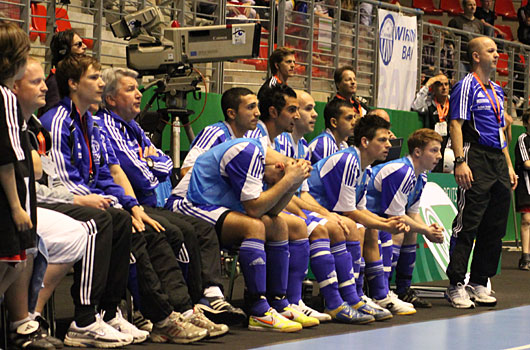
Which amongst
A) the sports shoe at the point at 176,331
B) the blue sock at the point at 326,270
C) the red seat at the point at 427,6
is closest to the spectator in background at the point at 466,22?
the red seat at the point at 427,6

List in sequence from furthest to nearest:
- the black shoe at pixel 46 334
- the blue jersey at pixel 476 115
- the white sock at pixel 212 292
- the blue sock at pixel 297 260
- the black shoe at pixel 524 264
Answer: the black shoe at pixel 524 264, the blue jersey at pixel 476 115, the blue sock at pixel 297 260, the white sock at pixel 212 292, the black shoe at pixel 46 334

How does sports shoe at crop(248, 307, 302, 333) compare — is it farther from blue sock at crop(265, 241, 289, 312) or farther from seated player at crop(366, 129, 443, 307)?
seated player at crop(366, 129, 443, 307)

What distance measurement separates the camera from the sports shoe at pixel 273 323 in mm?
5012

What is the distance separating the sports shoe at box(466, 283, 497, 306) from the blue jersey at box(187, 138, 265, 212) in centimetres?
231

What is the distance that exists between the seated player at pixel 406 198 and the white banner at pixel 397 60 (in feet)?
12.4

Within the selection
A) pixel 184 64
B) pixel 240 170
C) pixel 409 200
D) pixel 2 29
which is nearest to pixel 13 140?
pixel 2 29

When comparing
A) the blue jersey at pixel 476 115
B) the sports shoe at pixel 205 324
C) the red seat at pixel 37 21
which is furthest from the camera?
the red seat at pixel 37 21

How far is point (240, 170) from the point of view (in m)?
5.04

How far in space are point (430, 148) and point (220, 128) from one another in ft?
Answer: 5.39

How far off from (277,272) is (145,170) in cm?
95

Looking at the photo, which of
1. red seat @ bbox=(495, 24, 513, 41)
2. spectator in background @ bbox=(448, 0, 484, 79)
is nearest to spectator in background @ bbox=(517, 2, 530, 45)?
red seat @ bbox=(495, 24, 513, 41)

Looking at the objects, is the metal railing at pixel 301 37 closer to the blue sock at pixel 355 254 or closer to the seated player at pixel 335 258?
the seated player at pixel 335 258

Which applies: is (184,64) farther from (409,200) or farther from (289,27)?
(289,27)

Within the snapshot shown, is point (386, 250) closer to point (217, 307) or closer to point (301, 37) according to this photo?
point (217, 307)
